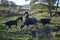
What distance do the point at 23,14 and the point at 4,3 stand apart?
2408mm

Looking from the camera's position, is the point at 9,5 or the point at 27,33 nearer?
the point at 27,33

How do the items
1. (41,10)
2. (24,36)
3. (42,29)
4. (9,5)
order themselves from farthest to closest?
1. (9,5)
2. (41,10)
3. (42,29)
4. (24,36)

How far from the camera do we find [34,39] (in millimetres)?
6293

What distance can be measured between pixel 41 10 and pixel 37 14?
67cm

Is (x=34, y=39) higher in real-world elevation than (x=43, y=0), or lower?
lower

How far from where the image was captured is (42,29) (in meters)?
7.96

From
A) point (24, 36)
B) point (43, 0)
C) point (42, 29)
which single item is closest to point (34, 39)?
point (24, 36)

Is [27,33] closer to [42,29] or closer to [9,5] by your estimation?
[42,29]

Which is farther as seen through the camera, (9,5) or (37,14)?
(9,5)

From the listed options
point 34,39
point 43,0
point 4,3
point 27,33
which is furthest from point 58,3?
point 34,39

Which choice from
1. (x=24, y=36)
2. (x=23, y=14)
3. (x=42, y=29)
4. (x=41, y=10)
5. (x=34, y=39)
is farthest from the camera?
(x=41, y=10)

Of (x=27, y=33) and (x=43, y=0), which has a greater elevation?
(x=43, y=0)

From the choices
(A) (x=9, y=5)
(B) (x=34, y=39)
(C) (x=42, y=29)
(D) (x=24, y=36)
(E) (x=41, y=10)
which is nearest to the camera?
(B) (x=34, y=39)

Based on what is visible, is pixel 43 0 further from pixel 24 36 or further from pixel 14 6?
pixel 24 36
